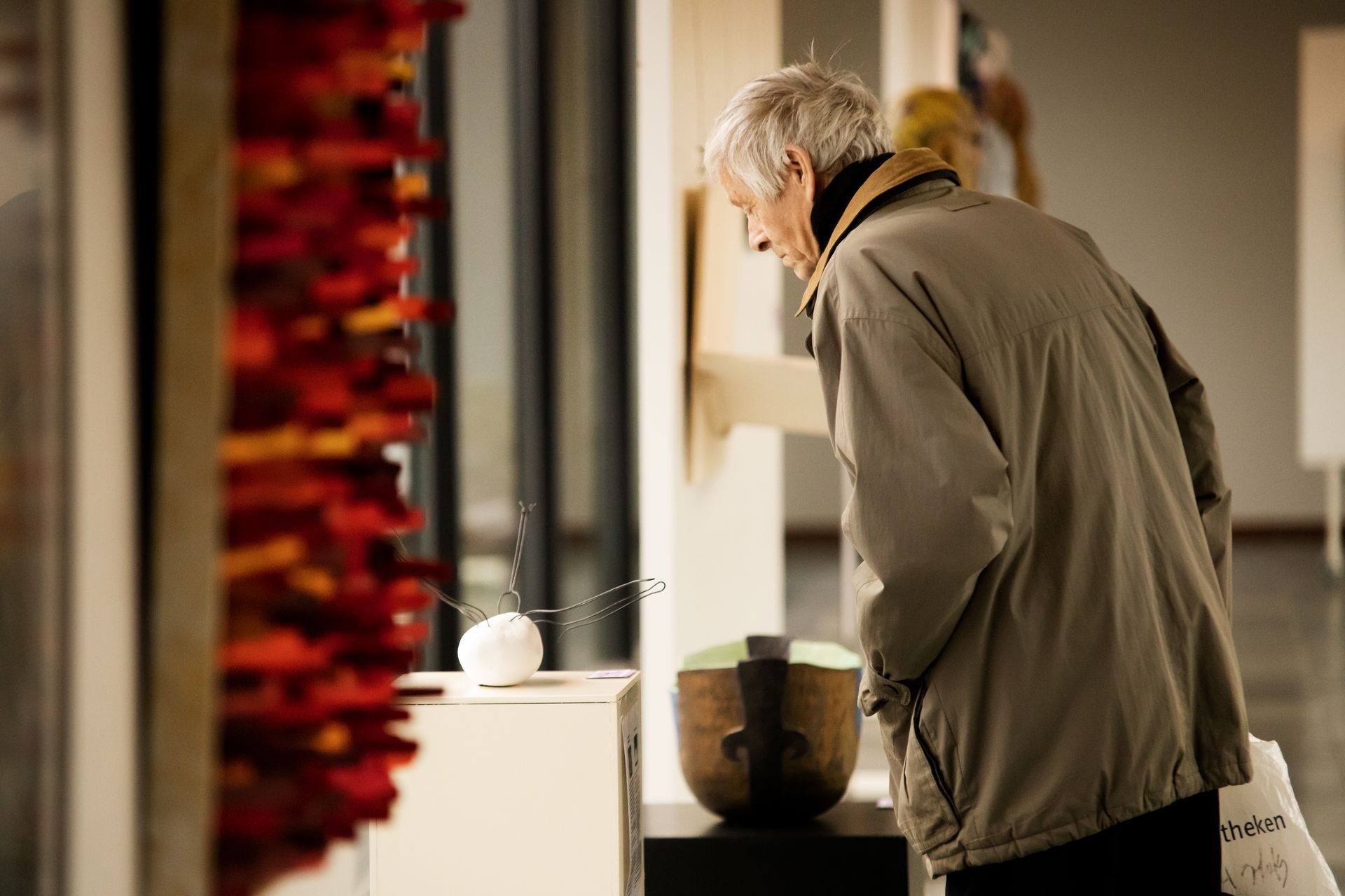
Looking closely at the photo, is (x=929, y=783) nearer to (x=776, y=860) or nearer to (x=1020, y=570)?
(x=1020, y=570)

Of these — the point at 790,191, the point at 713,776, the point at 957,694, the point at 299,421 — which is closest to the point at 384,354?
the point at 299,421

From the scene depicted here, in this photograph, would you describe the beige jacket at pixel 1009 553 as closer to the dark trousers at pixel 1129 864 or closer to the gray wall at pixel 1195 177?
the dark trousers at pixel 1129 864

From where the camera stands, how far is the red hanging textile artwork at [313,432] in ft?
2.26

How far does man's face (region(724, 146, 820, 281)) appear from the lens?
1.64m

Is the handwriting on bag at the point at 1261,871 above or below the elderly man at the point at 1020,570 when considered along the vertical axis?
below

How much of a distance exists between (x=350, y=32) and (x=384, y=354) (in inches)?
7.1

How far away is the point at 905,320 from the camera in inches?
54.4

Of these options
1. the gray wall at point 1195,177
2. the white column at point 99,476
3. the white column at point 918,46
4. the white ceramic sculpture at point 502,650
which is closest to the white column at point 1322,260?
the gray wall at point 1195,177

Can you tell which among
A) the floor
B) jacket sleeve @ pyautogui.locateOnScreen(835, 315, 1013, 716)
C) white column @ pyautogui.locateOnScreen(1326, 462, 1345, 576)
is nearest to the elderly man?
jacket sleeve @ pyautogui.locateOnScreen(835, 315, 1013, 716)

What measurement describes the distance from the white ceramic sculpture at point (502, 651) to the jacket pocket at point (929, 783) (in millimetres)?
514

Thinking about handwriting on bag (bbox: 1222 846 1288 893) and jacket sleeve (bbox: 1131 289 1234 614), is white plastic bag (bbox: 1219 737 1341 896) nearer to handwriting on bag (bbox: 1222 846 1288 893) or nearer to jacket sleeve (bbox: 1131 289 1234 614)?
handwriting on bag (bbox: 1222 846 1288 893)

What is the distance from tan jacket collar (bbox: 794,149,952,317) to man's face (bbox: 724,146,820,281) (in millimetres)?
61

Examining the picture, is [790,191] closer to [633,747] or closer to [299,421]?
[633,747]

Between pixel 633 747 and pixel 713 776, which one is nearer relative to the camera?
pixel 633 747
